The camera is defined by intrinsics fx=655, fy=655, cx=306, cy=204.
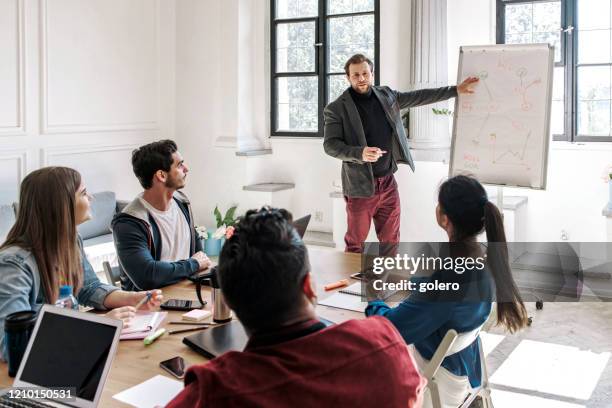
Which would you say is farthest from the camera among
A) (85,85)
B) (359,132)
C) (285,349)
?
(85,85)

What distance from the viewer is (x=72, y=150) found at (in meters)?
5.50

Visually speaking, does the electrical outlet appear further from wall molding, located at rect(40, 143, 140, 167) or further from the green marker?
the green marker

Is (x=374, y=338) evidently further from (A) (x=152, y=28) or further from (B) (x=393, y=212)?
(A) (x=152, y=28)

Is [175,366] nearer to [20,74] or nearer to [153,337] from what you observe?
[153,337]

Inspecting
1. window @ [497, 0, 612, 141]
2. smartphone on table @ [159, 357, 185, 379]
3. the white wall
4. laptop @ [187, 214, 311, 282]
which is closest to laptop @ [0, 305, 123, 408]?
smartphone on table @ [159, 357, 185, 379]

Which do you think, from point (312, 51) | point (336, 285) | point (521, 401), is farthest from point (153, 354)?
point (312, 51)

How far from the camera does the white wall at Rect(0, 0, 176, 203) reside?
16.5 feet

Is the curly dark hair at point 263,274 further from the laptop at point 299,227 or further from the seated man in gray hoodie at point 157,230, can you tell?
the seated man in gray hoodie at point 157,230

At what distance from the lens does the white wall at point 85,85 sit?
5035mm

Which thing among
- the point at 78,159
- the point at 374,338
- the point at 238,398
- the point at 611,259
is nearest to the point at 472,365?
the point at 374,338

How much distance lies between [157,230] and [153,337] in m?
0.87

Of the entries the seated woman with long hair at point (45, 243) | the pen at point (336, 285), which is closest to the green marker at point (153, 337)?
the seated woman with long hair at point (45, 243)

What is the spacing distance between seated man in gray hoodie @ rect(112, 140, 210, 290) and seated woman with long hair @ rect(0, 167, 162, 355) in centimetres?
40

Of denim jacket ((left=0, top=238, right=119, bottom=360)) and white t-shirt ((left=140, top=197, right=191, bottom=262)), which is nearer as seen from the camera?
denim jacket ((left=0, top=238, right=119, bottom=360))
